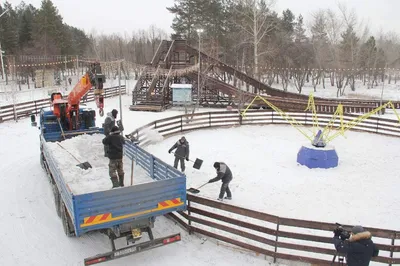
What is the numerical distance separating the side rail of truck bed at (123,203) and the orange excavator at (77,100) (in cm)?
359

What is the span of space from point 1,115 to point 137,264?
18121mm

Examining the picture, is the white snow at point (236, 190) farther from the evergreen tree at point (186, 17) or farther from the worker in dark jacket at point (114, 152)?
the evergreen tree at point (186, 17)

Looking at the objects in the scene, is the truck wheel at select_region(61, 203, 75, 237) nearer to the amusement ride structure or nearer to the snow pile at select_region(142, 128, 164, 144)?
the snow pile at select_region(142, 128, 164, 144)

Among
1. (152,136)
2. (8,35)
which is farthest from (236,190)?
(8,35)

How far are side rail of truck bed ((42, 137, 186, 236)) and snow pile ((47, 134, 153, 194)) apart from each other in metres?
0.84

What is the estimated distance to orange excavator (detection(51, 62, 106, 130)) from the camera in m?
9.92

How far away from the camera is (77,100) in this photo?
11.4m

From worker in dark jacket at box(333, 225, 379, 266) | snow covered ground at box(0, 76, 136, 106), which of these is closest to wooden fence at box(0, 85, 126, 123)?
snow covered ground at box(0, 76, 136, 106)

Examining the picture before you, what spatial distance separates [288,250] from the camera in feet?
23.0

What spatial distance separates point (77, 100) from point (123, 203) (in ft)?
Answer: 20.9

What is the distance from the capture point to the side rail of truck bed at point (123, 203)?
232 inches

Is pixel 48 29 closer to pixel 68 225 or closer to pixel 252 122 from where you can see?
pixel 252 122

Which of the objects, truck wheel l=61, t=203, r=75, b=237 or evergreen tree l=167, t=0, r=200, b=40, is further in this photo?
evergreen tree l=167, t=0, r=200, b=40

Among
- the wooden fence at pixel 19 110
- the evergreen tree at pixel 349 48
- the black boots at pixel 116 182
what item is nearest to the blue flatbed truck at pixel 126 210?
the black boots at pixel 116 182
